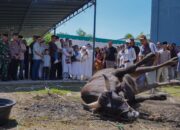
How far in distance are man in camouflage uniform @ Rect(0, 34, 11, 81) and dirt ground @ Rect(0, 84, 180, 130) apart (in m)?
5.10

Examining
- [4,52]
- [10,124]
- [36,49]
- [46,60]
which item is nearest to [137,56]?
[46,60]

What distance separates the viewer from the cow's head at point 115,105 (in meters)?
7.46

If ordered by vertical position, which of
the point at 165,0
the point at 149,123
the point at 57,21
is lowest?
the point at 149,123

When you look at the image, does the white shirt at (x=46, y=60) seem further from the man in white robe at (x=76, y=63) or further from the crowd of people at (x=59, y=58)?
the man in white robe at (x=76, y=63)

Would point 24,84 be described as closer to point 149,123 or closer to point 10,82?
point 10,82

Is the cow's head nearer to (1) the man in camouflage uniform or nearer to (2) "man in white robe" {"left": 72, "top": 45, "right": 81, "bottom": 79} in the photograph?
(1) the man in camouflage uniform

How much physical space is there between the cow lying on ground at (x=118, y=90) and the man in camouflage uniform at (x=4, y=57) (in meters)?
5.86

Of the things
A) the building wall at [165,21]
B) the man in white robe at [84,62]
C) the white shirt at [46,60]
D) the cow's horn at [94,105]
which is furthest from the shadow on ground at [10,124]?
the building wall at [165,21]

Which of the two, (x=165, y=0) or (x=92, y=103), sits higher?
(x=165, y=0)

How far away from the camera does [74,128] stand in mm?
7125

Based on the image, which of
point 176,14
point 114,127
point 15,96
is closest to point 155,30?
point 176,14

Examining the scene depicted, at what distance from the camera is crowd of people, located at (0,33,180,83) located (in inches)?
595

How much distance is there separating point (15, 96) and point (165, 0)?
70.4 feet

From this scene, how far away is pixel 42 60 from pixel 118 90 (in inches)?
327
